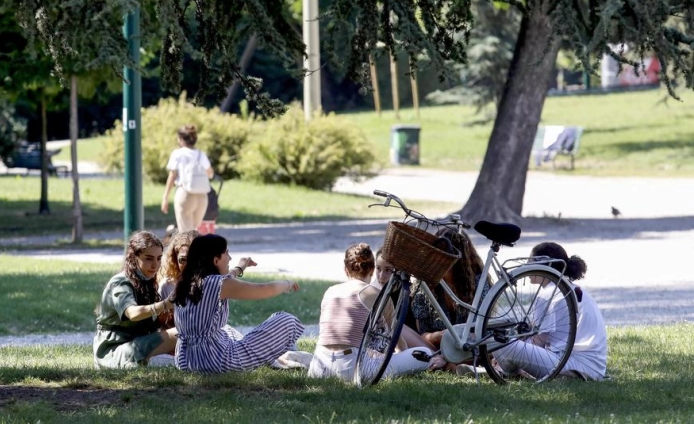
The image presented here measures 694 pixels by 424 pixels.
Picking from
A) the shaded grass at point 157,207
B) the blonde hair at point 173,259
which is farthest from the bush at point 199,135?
the blonde hair at point 173,259

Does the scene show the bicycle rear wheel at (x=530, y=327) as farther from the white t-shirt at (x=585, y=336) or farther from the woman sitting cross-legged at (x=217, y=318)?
the woman sitting cross-legged at (x=217, y=318)

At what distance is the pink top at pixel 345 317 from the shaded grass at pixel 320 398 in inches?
11.2

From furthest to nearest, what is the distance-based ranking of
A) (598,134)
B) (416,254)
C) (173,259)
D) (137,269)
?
(598,134) → (173,259) → (137,269) → (416,254)

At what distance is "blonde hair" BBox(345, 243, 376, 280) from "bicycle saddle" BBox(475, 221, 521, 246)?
776 mm

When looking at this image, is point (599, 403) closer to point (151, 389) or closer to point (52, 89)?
point (151, 389)

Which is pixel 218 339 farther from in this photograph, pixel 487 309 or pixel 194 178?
pixel 194 178

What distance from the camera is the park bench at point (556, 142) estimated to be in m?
34.5

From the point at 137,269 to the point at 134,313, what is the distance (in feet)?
1.15

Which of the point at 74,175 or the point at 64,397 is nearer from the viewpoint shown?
the point at 64,397

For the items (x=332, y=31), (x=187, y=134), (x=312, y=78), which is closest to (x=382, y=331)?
(x=332, y=31)

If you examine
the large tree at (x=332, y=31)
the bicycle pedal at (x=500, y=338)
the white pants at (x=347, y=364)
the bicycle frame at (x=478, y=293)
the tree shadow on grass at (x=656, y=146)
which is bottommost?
the white pants at (x=347, y=364)

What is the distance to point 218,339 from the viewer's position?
7469 millimetres

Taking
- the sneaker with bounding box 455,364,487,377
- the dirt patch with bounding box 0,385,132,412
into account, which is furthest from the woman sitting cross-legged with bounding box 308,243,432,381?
the dirt patch with bounding box 0,385,132,412

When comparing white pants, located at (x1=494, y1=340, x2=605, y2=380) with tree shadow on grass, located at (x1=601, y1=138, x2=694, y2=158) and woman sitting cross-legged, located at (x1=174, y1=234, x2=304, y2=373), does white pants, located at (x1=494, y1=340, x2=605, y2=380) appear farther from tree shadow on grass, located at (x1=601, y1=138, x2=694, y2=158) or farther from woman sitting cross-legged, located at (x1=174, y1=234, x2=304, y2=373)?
tree shadow on grass, located at (x1=601, y1=138, x2=694, y2=158)
